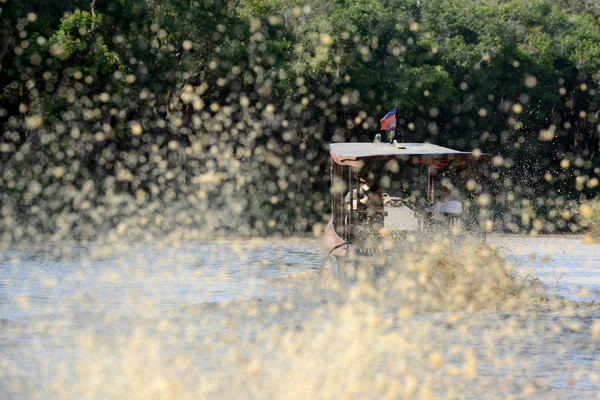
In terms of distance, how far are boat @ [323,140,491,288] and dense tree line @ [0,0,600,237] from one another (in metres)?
12.0

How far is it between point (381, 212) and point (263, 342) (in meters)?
6.26

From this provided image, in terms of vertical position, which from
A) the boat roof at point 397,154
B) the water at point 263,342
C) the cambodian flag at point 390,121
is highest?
the cambodian flag at point 390,121

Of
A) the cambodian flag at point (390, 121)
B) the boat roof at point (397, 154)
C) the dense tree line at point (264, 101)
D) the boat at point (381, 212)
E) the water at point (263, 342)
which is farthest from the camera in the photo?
the dense tree line at point (264, 101)

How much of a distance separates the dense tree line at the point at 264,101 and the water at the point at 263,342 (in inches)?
475

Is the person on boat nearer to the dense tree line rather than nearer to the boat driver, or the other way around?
the boat driver

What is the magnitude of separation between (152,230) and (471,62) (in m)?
16.9

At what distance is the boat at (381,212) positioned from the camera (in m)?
17.1

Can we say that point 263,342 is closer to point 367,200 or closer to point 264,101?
point 367,200

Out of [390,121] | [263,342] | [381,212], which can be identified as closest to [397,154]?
[381,212]

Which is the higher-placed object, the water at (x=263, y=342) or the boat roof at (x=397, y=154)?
the boat roof at (x=397, y=154)

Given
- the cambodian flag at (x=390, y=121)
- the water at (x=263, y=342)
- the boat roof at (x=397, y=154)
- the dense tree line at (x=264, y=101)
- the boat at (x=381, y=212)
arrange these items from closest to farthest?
1. the water at (x=263, y=342)
2. the boat at (x=381, y=212)
3. the boat roof at (x=397, y=154)
4. the cambodian flag at (x=390, y=121)
5. the dense tree line at (x=264, y=101)

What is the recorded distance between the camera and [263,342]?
12070mm

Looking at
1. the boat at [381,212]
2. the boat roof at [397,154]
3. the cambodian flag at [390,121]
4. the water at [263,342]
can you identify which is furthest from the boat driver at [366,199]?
the water at [263,342]

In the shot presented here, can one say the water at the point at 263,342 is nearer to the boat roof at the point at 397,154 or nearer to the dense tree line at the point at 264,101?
the boat roof at the point at 397,154
